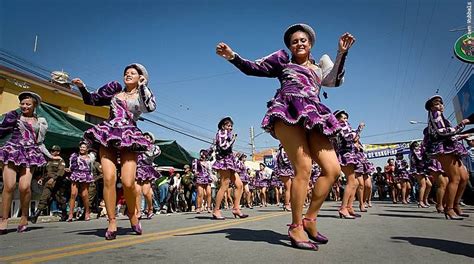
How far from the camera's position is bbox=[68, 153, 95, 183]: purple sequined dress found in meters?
8.94

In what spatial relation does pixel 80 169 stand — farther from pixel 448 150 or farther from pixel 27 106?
pixel 448 150

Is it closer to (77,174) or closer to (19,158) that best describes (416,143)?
(77,174)

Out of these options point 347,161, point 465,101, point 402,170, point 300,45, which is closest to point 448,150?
point 347,161

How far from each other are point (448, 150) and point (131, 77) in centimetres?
535

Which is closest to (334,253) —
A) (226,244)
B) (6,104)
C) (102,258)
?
(226,244)

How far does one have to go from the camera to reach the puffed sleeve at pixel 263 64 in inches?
146

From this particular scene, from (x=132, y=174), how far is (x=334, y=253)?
256 cm

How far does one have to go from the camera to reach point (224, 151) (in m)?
7.55

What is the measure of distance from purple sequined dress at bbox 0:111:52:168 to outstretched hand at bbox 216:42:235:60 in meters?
3.65

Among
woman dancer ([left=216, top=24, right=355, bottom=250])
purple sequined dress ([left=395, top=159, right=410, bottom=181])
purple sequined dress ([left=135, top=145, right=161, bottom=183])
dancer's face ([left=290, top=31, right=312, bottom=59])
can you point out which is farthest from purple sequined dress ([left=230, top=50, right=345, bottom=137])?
purple sequined dress ([left=395, top=159, right=410, bottom=181])

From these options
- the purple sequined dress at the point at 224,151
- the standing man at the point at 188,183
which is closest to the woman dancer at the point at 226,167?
the purple sequined dress at the point at 224,151

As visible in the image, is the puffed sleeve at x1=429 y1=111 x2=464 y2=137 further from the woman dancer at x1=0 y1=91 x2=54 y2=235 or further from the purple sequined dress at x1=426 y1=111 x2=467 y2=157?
the woman dancer at x1=0 y1=91 x2=54 y2=235

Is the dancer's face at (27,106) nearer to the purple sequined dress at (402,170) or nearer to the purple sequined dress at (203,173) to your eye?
the purple sequined dress at (203,173)

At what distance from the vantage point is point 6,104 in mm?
16172
